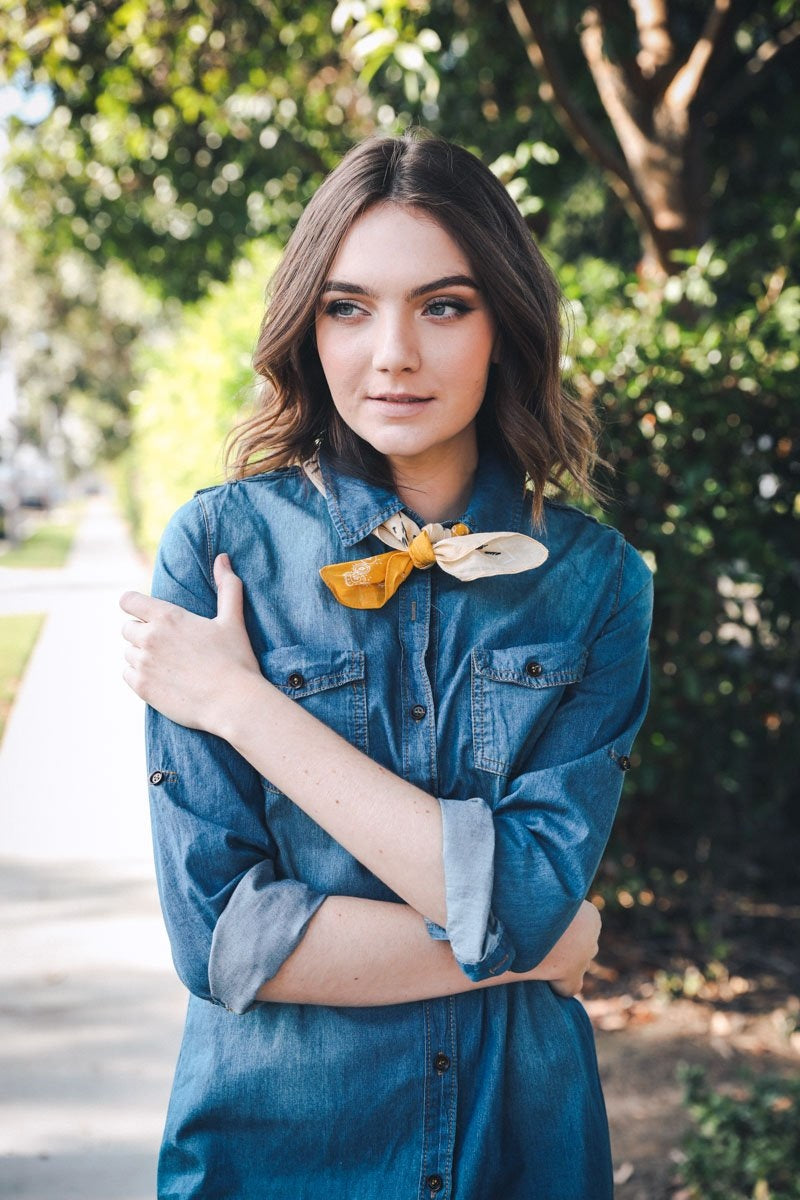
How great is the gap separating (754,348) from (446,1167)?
115 inches

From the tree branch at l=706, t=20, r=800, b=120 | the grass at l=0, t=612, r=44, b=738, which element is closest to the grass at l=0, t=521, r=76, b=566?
the grass at l=0, t=612, r=44, b=738

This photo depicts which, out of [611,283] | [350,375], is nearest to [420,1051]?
[350,375]

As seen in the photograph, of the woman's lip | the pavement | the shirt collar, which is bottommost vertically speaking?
the pavement

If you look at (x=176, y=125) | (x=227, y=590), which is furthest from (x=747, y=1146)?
(x=176, y=125)

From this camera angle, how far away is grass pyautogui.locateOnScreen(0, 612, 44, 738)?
823cm

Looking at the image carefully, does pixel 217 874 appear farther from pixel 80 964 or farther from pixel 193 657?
pixel 80 964

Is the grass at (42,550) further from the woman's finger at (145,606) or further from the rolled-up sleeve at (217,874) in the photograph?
the rolled-up sleeve at (217,874)

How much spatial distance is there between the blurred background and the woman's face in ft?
1.56

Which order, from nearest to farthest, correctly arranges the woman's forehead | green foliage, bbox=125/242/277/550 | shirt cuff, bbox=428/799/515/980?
shirt cuff, bbox=428/799/515/980 → the woman's forehead → green foliage, bbox=125/242/277/550

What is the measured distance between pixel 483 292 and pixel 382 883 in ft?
2.69

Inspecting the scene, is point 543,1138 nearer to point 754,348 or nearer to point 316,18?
point 754,348

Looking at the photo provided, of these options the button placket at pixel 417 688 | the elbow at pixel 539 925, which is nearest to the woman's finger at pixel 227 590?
the button placket at pixel 417 688

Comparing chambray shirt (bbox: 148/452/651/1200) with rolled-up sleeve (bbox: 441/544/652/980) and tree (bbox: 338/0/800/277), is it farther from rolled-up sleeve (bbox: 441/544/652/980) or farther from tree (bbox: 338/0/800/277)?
tree (bbox: 338/0/800/277)

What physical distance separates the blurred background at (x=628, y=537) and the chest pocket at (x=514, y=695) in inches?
27.7
